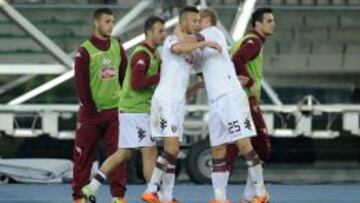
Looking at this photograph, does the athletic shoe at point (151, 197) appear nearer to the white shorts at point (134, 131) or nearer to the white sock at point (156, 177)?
the white sock at point (156, 177)

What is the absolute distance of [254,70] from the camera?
39.2ft

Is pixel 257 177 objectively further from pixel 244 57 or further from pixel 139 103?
pixel 139 103

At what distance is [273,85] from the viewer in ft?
69.4

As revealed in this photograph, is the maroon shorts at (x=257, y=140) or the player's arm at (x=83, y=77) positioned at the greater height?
the player's arm at (x=83, y=77)

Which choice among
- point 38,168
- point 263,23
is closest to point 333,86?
point 38,168

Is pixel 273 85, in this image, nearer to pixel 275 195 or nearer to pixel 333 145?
pixel 333 145

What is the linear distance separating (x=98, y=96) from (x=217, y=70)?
1119mm

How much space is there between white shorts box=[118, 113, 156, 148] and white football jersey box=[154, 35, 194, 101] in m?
0.38

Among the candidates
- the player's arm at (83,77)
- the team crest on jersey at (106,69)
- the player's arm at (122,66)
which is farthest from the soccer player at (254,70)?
the player's arm at (83,77)

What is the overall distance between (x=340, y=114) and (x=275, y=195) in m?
3.26

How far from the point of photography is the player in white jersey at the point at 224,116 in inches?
442

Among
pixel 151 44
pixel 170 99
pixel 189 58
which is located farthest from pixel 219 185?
pixel 151 44

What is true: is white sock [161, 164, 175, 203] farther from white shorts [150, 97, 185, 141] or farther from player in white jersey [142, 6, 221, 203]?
white shorts [150, 97, 185, 141]

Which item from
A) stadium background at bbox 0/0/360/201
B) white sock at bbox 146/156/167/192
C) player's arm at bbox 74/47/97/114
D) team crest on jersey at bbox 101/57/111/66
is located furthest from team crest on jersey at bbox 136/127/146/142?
stadium background at bbox 0/0/360/201
